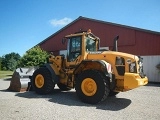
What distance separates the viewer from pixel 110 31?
1998 cm

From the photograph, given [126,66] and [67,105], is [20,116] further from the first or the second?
[126,66]

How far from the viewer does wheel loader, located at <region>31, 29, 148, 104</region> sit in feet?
25.1

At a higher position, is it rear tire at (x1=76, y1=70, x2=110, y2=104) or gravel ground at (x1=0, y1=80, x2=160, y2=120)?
rear tire at (x1=76, y1=70, x2=110, y2=104)

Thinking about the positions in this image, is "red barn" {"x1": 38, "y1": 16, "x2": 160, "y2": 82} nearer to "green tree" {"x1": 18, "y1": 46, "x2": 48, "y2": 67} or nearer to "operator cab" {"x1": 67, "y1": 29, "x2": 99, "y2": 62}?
"green tree" {"x1": 18, "y1": 46, "x2": 48, "y2": 67}

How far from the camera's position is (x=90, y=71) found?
800cm

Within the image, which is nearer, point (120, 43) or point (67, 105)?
point (67, 105)

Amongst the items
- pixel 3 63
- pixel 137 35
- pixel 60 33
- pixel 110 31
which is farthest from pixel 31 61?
pixel 3 63

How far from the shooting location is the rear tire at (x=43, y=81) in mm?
9352

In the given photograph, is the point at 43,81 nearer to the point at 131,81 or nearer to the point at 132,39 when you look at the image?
the point at 131,81

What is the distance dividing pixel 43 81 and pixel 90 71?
2.66m

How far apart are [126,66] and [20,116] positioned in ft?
13.9

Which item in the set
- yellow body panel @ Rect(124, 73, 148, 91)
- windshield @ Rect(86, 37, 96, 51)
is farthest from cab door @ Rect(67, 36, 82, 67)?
yellow body panel @ Rect(124, 73, 148, 91)

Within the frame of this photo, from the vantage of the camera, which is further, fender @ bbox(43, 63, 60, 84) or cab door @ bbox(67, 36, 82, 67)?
fender @ bbox(43, 63, 60, 84)

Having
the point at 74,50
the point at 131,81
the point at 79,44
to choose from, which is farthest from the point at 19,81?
the point at 131,81
